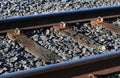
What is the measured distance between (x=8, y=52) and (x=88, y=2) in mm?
3107

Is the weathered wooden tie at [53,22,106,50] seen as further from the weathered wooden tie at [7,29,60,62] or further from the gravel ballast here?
the gravel ballast

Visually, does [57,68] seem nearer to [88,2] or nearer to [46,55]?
[46,55]

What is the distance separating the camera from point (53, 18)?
21.3 ft

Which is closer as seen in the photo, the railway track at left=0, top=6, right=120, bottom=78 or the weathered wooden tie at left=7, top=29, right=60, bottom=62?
the railway track at left=0, top=6, right=120, bottom=78

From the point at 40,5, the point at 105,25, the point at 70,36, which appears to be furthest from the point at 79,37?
the point at 40,5

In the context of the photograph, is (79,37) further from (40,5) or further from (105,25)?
(40,5)

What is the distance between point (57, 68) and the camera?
450 centimetres

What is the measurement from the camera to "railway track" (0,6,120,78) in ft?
14.8

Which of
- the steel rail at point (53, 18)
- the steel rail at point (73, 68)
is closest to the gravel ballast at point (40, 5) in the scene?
the steel rail at point (53, 18)

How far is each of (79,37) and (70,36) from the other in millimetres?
140

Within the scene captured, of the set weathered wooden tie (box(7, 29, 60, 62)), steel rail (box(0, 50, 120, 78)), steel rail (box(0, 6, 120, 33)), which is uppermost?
steel rail (box(0, 6, 120, 33))

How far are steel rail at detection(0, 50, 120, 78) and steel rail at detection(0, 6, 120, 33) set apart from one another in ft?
5.43

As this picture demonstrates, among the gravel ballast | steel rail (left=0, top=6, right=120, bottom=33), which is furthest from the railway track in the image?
the gravel ballast

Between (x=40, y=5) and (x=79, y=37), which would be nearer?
(x=79, y=37)
